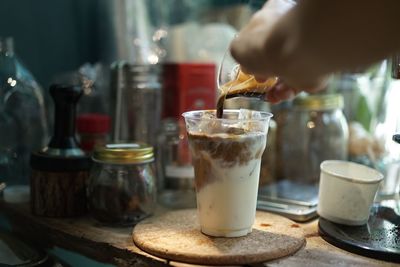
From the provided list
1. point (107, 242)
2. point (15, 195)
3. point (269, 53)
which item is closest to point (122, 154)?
point (107, 242)

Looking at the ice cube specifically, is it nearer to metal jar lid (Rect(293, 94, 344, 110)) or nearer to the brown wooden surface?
the brown wooden surface

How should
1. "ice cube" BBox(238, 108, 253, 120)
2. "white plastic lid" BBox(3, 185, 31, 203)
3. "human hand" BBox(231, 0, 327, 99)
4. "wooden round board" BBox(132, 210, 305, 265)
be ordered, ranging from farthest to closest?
1. "white plastic lid" BBox(3, 185, 31, 203)
2. "ice cube" BBox(238, 108, 253, 120)
3. "wooden round board" BBox(132, 210, 305, 265)
4. "human hand" BBox(231, 0, 327, 99)

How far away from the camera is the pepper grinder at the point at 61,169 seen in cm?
95

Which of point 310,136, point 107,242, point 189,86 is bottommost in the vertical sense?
point 107,242

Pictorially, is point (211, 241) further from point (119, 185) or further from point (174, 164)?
point (174, 164)

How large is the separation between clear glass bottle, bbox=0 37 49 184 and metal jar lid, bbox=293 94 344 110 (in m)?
0.63

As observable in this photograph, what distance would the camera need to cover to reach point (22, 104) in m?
1.14

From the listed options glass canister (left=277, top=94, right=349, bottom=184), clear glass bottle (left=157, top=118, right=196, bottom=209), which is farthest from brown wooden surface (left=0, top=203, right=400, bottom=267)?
glass canister (left=277, top=94, right=349, bottom=184)

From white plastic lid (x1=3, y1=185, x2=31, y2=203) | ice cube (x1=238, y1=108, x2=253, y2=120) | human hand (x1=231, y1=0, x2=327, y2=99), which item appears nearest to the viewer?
human hand (x1=231, y1=0, x2=327, y2=99)

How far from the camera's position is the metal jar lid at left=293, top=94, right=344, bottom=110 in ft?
4.10

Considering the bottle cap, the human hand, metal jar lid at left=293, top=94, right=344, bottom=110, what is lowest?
the bottle cap

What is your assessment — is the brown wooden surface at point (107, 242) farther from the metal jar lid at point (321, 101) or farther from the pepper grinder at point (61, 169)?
the metal jar lid at point (321, 101)

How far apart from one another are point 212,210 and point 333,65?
36 cm

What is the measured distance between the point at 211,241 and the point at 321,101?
1.90 ft
